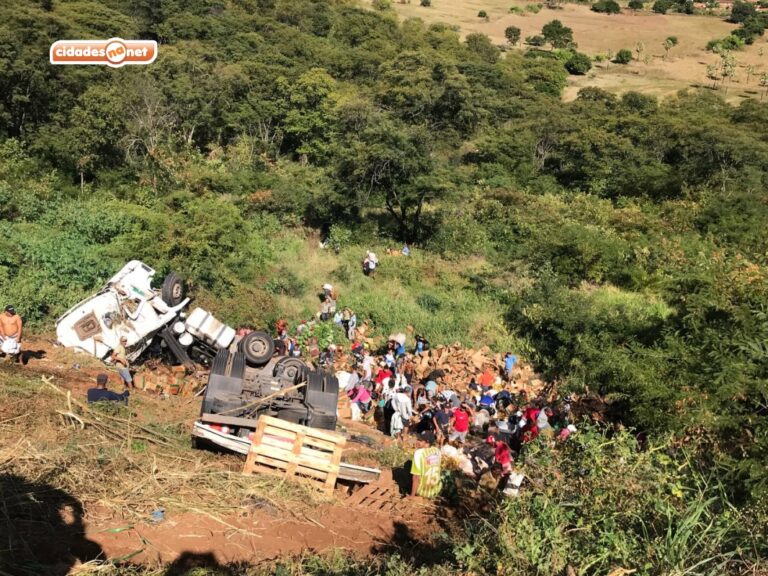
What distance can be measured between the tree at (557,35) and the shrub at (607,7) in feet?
60.5

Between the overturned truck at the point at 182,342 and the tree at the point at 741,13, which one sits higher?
the tree at the point at 741,13

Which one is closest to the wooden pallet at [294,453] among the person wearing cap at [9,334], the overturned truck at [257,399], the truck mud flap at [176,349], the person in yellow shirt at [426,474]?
the overturned truck at [257,399]

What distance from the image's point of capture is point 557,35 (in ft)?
230

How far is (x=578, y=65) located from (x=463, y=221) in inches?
1752

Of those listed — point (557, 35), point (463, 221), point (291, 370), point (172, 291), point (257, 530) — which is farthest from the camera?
point (557, 35)

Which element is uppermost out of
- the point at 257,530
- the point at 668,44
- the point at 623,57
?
the point at 668,44

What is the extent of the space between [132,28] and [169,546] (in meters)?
42.3

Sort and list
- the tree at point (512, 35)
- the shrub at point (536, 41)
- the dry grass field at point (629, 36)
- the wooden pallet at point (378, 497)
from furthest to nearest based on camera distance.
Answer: the shrub at point (536, 41), the tree at point (512, 35), the dry grass field at point (629, 36), the wooden pallet at point (378, 497)

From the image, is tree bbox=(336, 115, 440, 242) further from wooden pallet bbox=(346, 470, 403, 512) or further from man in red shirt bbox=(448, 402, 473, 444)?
wooden pallet bbox=(346, 470, 403, 512)

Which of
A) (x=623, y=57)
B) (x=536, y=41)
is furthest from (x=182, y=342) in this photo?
(x=536, y=41)

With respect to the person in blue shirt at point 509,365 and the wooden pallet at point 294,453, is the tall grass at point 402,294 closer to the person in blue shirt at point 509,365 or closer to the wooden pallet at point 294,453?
the person in blue shirt at point 509,365

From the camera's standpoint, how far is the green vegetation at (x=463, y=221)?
18.9ft

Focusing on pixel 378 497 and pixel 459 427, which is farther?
pixel 459 427

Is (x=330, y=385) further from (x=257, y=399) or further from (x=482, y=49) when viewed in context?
(x=482, y=49)
